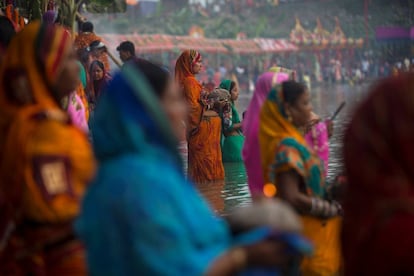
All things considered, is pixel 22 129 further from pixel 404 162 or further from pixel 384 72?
pixel 384 72

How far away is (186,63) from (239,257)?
27.5ft

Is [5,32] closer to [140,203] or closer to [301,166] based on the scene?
[301,166]

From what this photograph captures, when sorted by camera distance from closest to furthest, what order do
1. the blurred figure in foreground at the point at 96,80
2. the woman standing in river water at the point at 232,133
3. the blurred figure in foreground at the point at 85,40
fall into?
the blurred figure in foreground at the point at 96,80, the blurred figure in foreground at the point at 85,40, the woman standing in river water at the point at 232,133

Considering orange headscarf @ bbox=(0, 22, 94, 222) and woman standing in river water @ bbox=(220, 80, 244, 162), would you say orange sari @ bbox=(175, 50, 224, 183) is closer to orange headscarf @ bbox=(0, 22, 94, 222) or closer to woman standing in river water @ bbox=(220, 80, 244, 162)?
woman standing in river water @ bbox=(220, 80, 244, 162)

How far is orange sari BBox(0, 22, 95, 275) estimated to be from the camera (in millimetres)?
3480

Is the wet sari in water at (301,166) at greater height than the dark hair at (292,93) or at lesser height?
lesser

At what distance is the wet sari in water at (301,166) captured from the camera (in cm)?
443

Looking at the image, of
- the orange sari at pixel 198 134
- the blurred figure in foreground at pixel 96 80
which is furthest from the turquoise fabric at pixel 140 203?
the orange sari at pixel 198 134

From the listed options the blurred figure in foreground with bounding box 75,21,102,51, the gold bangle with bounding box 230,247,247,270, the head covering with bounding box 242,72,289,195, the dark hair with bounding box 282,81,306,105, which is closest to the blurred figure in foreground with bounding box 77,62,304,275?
the gold bangle with bounding box 230,247,247,270

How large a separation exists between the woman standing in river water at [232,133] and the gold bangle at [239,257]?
8.71 meters

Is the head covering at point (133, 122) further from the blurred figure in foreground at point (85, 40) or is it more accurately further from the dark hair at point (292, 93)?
the blurred figure in foreground at point (85, 40)

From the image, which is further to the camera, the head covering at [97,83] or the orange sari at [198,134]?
the orange sari at [198,134]

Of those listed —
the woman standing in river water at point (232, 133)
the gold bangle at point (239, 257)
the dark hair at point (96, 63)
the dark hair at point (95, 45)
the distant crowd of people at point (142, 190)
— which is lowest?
the woman standing in river water at point (232, 133)

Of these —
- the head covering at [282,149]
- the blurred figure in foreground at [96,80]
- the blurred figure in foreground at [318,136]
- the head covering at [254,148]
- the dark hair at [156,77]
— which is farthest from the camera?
the blurred figure in foreground at [96,80]
